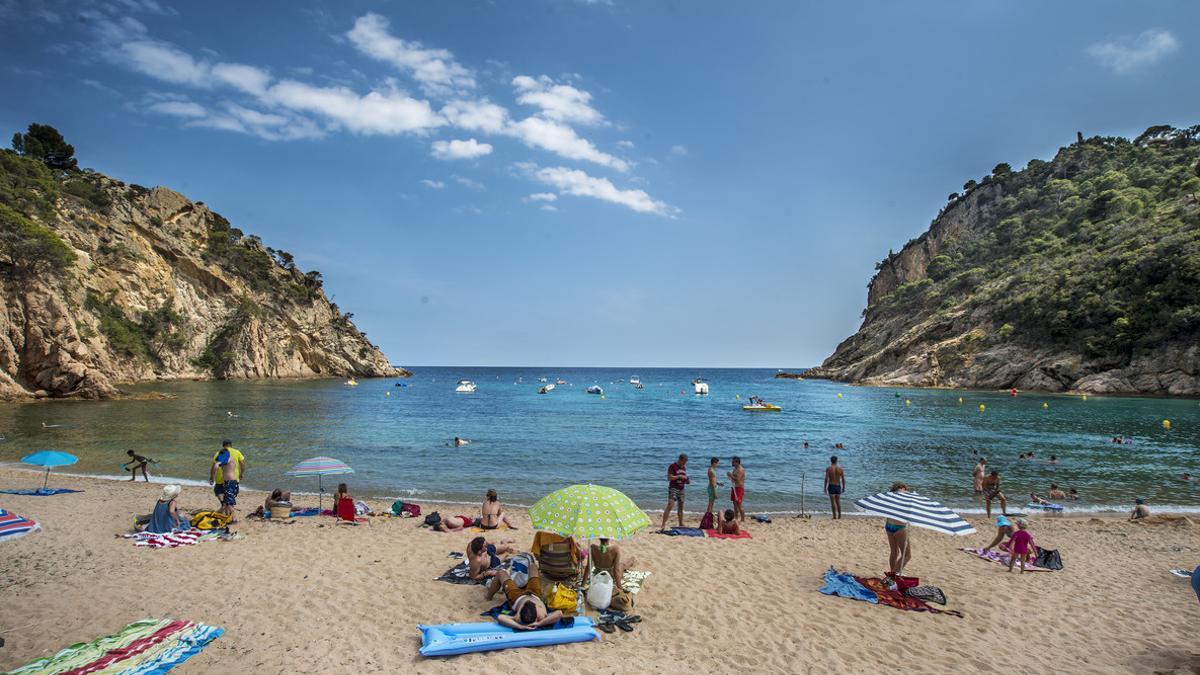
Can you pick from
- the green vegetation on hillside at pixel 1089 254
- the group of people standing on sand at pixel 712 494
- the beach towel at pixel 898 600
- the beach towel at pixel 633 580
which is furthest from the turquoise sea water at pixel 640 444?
the green vegetation on hillside at pixel 1089 254

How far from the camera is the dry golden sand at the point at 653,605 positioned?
6734 millimetres

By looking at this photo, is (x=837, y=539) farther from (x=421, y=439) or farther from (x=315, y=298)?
(x=315, y=298)

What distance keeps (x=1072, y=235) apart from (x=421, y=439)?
91620 mm

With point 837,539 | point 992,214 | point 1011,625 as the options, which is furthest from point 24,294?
point 992,214

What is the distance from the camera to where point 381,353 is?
119 m

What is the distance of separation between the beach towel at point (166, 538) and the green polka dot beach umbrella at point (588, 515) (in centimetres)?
736

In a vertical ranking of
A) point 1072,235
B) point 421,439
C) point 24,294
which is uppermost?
point 1072,235

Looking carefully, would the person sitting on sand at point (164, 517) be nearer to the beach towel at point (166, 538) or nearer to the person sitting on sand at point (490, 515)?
the beach towel at point (166, 538)

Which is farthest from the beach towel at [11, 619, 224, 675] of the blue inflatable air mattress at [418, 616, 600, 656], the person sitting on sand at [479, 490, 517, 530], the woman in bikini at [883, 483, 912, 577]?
the woman in bikini at [883, 483, 912, 577]

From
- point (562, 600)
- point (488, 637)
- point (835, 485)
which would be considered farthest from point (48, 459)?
point (835, 485)

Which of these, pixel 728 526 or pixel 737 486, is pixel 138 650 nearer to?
pixel 728 526

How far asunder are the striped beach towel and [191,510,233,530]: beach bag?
427 centimetres

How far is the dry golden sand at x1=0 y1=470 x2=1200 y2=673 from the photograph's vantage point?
22.1 feet

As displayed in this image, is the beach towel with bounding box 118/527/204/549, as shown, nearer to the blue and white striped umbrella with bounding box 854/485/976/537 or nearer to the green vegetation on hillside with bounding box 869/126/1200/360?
the blue and white striped umbrella with bounding box 854/485/976/537
